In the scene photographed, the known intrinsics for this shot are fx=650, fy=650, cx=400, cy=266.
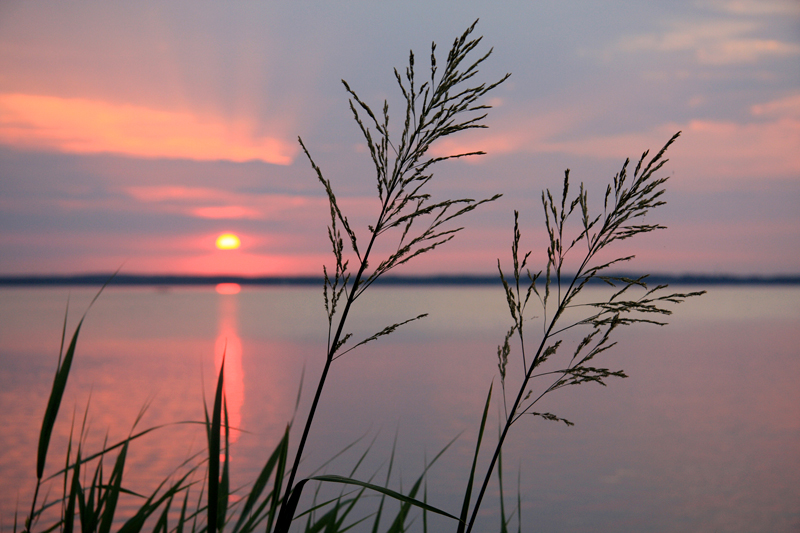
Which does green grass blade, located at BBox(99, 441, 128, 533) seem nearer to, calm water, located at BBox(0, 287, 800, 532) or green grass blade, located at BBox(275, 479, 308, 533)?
green grass blade, located at BBox(275, 479, 308, 533)

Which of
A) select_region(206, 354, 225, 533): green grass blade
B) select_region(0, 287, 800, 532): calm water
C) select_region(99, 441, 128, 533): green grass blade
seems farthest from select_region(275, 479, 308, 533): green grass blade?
select_region(0, 287, 800, 532): calm water

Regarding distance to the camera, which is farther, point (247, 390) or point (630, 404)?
point (247, 390)

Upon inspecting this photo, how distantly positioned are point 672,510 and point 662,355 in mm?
29810

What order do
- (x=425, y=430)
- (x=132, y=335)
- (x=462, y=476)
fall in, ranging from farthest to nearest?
1. (x=132, y=335)
2. (x=425, y=430)
3. (x=462, y=476)

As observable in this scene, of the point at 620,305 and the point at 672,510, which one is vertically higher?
the point at 620,305

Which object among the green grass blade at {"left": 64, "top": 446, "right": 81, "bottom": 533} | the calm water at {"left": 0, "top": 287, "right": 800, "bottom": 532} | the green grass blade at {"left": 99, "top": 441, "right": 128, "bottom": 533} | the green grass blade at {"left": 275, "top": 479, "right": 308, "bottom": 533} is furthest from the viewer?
the calm water at {"left": 0, "top": 287, "right": 800, "bottom": 532}

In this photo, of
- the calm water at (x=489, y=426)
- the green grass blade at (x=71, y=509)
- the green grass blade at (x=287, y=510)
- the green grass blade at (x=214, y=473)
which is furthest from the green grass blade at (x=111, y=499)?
the calm water at (x=489, y=426)

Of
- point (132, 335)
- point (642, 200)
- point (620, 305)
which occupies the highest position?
point (642, 200)

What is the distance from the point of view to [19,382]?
1170 inches

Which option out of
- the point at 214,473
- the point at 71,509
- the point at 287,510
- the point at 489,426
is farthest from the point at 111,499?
the point at 489,426

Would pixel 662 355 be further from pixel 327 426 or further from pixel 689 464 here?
pixel 327 426

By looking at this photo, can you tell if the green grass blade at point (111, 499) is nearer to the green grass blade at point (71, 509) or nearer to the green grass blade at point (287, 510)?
the green grass blade at point (71, 509)

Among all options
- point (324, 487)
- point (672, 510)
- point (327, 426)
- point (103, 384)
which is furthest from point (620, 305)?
point (103, 384)

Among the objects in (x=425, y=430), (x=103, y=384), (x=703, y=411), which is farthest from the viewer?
(x=103, y=384)
